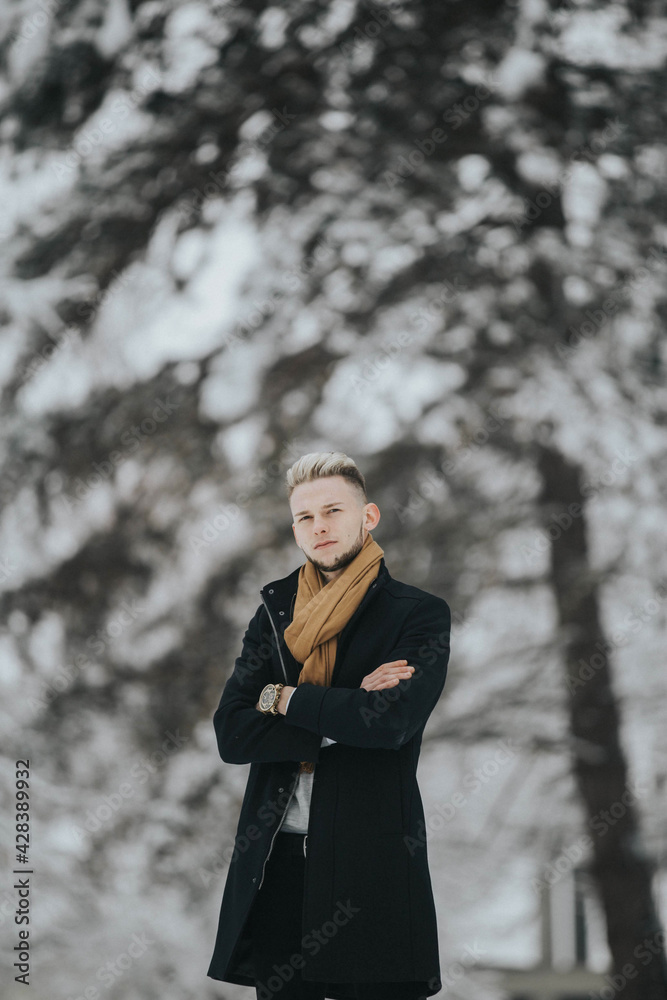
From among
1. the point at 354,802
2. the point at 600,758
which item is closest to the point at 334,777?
the point at 354,802

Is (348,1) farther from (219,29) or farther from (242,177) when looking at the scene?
(242,177)

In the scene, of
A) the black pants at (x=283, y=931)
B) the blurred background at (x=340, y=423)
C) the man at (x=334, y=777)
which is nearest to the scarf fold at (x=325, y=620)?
the man at (x=334, y=777)

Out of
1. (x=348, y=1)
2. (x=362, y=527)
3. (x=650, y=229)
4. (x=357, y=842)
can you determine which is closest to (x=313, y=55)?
(x=348, y=1)

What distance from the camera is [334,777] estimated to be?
1311mm

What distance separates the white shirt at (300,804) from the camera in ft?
4.33

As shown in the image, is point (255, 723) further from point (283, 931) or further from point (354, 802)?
point (283, 931)

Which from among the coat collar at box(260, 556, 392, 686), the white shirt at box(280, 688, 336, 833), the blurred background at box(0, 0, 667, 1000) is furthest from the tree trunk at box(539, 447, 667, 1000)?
the white shirt at box(280, 688, 336, 833)

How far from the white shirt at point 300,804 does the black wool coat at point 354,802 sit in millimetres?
16

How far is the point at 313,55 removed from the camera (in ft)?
11.5

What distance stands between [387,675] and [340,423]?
2.09 meters

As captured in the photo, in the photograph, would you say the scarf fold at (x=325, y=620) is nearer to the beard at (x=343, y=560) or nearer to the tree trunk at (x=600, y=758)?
the beard at (x=343, y=560)

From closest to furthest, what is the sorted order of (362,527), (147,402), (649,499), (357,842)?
1. (357,842)
2. (362,527)
3. (649,499)
4. (147,402)

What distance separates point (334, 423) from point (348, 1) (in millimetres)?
1678

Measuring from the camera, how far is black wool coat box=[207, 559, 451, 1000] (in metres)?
1.22
